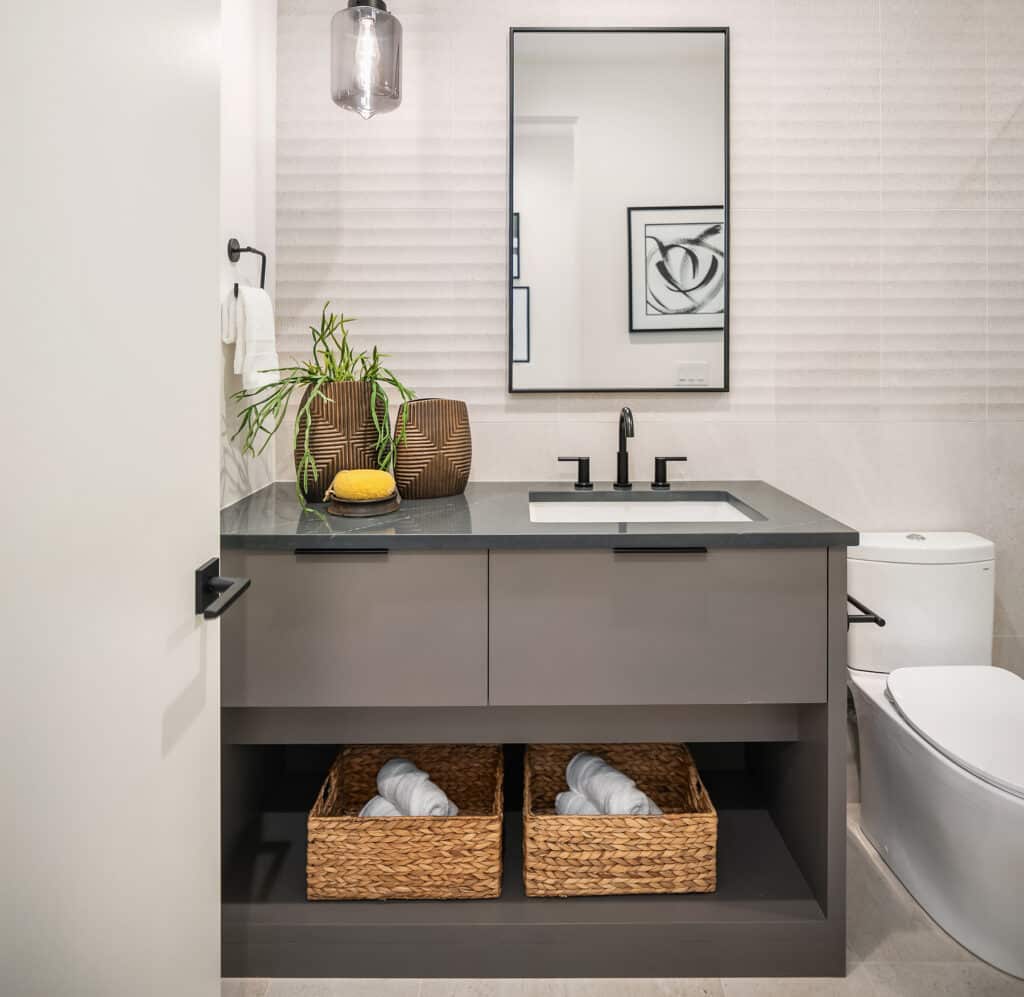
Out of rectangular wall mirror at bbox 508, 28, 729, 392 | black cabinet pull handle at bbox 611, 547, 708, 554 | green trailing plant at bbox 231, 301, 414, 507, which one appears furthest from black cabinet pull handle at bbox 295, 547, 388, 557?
rectangular wall mirror at bbox 508, 28, 729, 392

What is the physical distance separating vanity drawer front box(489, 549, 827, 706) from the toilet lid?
0.93 ft

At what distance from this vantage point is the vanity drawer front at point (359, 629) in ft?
4.97

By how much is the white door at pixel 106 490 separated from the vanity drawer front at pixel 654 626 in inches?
23.1

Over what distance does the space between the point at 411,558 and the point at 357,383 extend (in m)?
0.54

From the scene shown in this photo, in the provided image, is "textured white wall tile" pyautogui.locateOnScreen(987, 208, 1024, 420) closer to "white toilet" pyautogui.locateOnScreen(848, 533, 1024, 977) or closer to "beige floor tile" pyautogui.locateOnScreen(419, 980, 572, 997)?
"white toilet" pyautogui.locateOnScreen(848, 533, 1024, 977)

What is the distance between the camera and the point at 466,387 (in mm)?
2184

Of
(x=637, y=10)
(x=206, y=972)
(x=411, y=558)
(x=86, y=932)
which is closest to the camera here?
(x=86, y=932)

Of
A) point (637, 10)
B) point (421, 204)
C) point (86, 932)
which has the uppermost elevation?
point (637, 10)

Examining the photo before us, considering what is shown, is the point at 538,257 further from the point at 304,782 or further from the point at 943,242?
the point at 304,782

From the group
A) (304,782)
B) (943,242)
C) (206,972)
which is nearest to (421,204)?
(943,242)

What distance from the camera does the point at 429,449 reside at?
1.89m

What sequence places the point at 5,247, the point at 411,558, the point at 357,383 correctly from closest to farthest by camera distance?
the point at 5,247 < the point at 411,558 < the point at 357,383

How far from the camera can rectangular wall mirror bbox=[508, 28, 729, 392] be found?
6.91ft

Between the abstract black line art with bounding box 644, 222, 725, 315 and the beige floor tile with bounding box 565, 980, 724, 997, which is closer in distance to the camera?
the beige floor tile with bounding box 565, 980, 724, 997
